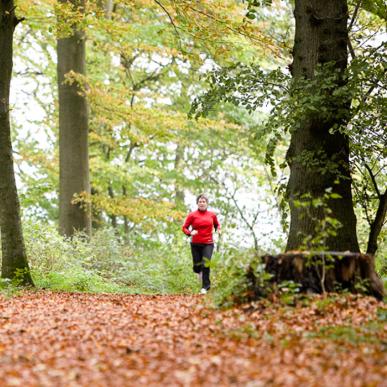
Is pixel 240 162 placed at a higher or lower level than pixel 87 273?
higher

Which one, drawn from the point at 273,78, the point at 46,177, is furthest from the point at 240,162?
the point at 273,78

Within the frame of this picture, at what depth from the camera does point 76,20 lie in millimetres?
13141

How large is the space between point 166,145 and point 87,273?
1352 centimetres

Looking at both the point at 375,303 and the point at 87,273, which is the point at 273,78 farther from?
the point at 87,273

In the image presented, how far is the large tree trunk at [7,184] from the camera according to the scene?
39.8 feet

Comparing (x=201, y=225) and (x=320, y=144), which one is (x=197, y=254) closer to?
(x=201, y=225)

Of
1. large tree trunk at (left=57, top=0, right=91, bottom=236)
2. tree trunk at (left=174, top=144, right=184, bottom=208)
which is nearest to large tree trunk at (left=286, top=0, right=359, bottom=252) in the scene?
large tree trunk at (left=57, top=0, right=91, bottom=236)

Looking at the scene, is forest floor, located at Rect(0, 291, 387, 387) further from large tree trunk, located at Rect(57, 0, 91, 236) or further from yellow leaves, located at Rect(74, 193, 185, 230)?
yellow leaves, located at Rect(74, 193, 185, 230)

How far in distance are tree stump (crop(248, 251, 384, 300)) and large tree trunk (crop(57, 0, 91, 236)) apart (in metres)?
11.2

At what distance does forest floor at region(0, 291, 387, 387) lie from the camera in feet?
16.6

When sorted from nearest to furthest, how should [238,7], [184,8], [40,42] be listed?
[184,8] → [238,7] → [40,42]

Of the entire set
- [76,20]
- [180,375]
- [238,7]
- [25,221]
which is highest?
[238,7]

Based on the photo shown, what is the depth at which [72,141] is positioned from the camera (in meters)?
18.3

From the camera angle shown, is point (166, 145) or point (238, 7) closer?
point (238, 7)
